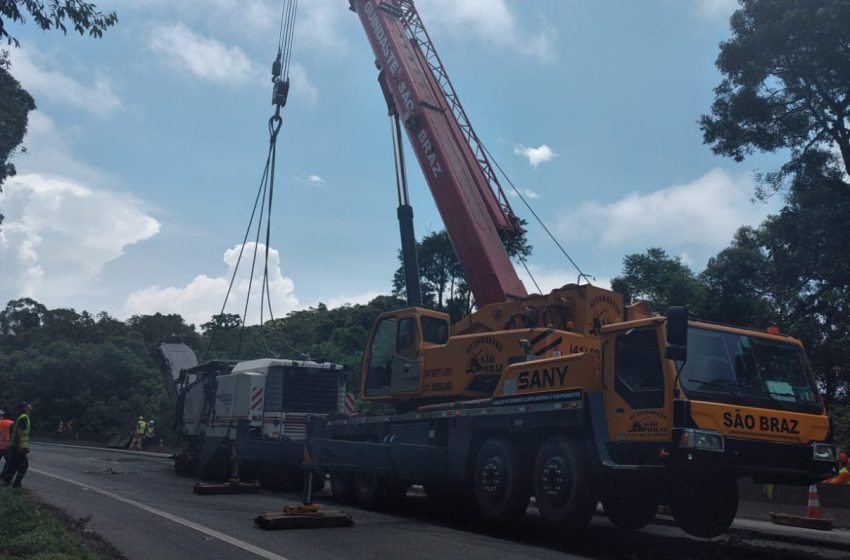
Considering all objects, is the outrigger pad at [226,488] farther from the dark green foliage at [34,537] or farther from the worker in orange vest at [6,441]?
the dark green foliage at [34,537]

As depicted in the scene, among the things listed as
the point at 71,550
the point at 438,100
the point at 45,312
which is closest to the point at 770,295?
the point at 438,100

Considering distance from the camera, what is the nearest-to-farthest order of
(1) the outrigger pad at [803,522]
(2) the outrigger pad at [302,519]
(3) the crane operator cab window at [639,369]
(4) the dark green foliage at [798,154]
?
(3) the crane operator cab window at [639,369] → (2) the outrigger pad at [302,519] → (1) the outrigger pad at [803,522] → (4) the dark green foliage at [798,154]

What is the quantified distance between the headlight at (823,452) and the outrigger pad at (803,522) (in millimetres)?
4606

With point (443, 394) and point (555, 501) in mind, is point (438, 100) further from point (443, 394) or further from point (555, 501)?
point (555, 501)

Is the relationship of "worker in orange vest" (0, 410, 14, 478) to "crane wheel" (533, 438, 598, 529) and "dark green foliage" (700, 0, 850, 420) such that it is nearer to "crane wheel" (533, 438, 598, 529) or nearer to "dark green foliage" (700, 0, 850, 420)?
"crane wheel" (533, 438, 598, 529)

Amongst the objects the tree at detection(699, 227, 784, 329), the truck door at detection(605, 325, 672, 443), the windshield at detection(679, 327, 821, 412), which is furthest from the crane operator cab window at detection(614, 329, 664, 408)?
the tree at detection(699, 227, 784, 329)

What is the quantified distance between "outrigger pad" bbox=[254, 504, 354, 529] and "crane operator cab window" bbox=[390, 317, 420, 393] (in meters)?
2.82

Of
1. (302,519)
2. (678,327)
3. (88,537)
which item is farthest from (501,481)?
(88,537)

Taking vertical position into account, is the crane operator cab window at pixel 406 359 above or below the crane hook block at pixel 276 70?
below

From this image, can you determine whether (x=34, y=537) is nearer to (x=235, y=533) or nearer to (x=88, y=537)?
(x=88, y=537)

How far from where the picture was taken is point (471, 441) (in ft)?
36.8

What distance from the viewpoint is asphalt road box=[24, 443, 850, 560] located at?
860 centimetres

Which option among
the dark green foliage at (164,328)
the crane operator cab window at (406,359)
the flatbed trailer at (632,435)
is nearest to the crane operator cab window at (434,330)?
the crane operator cab window at (406,359)

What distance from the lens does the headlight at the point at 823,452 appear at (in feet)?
28.9
